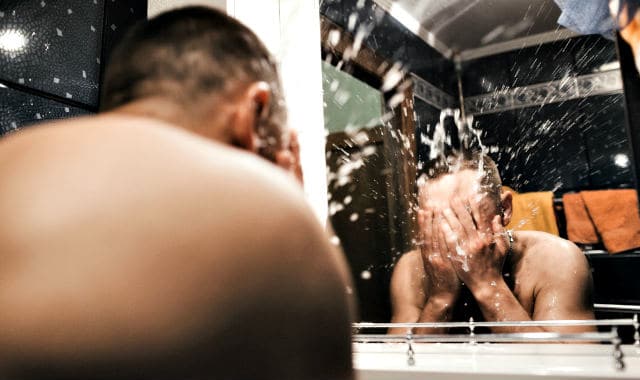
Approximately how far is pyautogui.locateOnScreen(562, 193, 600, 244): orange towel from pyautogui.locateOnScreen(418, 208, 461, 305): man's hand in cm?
27

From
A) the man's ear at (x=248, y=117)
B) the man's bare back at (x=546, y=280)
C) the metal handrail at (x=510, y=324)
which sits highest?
the man's ear at (x=248, y=117)

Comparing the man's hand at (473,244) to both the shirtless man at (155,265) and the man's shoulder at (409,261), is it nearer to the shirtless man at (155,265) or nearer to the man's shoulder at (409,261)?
the man's shoulder at (409,261)

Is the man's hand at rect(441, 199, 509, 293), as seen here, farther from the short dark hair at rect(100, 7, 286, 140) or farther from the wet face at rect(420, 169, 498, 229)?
the short dark hair at rect(100, 7, 286, 140)

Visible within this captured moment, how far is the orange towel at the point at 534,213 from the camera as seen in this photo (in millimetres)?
978

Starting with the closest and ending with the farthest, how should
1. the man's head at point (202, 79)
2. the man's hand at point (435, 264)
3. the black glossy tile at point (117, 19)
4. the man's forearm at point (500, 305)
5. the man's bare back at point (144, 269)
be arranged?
the man's bare back at point (144, 269)
the man's head at point (202, 79)
the man's forearm at point (500, 305)
the man's hand at point (435, 264)
the black glossy tile at point (117, 19)

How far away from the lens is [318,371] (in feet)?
1.03

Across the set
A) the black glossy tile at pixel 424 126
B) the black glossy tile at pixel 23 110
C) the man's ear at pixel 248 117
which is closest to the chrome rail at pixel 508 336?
the black glossy tile at pixel 424 126

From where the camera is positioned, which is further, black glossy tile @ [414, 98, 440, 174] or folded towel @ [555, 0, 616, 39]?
black glossy tile @ [414, 98, 440, 174]

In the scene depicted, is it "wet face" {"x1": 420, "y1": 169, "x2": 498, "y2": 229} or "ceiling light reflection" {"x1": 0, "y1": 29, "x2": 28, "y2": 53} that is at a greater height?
"ceiling light reflection" {"x1": 0, "y1": 29, "x2": 28, "y2": 53}

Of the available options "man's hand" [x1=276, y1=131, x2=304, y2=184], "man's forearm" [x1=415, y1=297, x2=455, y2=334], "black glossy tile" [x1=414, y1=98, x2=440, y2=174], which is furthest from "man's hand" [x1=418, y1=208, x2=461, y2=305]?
"man's hand" [x1=276, y1=131, x2=304, y2=184]

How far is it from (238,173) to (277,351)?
0.11 m

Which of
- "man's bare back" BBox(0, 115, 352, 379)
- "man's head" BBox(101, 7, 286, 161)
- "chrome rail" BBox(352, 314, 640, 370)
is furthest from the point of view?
"chrome rail" BBox(352, 314, 640, 370)

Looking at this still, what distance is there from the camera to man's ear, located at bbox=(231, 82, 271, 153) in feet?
1.35

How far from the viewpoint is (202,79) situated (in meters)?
0.41
